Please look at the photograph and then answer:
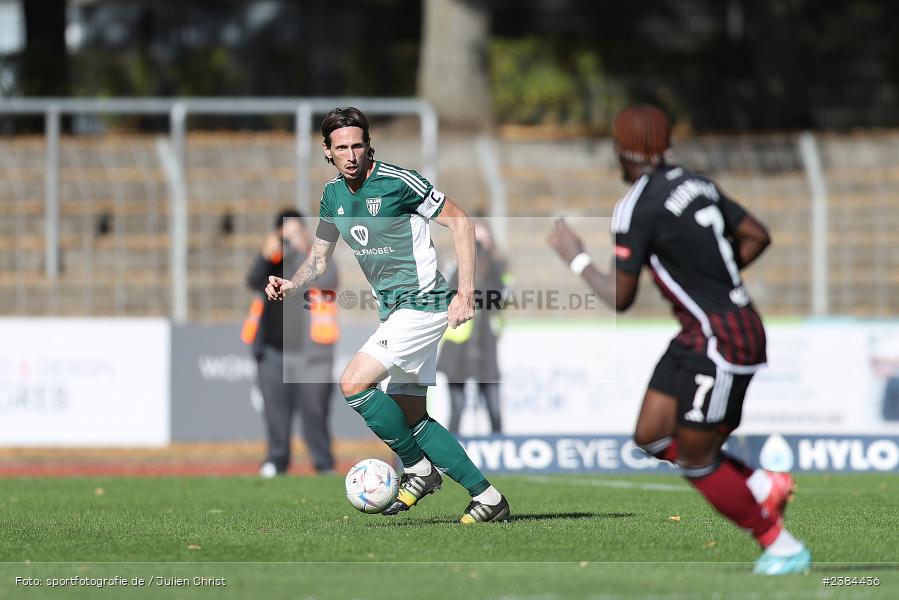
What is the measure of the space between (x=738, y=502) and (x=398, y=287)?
2.76 m

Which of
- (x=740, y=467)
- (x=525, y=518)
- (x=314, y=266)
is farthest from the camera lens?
(x=525, y=518)

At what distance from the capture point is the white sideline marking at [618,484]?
41.8 ft

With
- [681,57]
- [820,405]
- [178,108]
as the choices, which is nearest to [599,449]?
[820,405]

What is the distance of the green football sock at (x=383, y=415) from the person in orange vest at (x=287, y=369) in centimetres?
600

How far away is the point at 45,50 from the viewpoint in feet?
88.3

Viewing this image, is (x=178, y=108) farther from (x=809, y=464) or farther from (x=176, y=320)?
(x=809, y=464)

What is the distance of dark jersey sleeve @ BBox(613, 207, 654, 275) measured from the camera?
714 centimetres

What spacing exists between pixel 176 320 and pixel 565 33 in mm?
14205

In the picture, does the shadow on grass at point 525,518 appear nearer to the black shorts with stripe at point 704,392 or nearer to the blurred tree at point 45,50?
the black shorts with stripe at point 704,392

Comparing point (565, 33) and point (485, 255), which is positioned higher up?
point (565, 33)

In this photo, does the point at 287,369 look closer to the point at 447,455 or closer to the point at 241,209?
the point at 447,455

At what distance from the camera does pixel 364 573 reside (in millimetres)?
Result: 7402

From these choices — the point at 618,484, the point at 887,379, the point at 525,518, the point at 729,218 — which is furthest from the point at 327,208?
the point at 887,379

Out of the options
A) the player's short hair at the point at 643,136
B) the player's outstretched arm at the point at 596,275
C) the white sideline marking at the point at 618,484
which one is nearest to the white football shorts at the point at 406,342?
the player's outstretched arm at the point at 596,275
